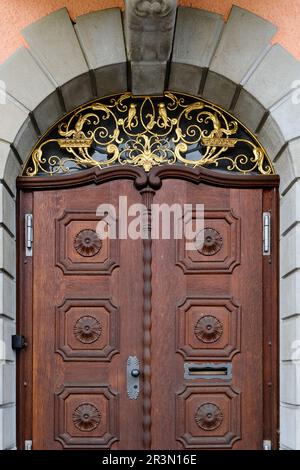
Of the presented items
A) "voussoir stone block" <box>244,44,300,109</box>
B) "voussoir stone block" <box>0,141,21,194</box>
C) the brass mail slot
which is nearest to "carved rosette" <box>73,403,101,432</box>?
the brass mail slot

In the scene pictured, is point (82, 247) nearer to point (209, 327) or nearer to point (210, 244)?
point (210, 244)

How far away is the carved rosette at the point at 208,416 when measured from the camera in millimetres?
5043

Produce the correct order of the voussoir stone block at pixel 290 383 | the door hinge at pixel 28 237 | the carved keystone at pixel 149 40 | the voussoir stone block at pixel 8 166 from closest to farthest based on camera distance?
the carved keystone at pixel 149 40
the voussoir stone block at pixel 290 383
the voussoir stone block at pixel 8 166
the door hinge at pixel 28 237


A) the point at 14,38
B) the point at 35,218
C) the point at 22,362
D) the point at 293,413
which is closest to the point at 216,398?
the point at 293,413

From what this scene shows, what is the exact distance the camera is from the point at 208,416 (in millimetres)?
5043

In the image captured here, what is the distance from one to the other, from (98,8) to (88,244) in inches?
63.9

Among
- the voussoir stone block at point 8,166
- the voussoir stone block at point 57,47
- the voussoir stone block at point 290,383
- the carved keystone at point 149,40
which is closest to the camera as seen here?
the carved keystone at point 149,40

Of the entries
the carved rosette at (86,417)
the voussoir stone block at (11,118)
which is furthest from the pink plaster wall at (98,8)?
the carved rosette at (86,417)

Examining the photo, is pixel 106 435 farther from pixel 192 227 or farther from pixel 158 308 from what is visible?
pixel 192 227

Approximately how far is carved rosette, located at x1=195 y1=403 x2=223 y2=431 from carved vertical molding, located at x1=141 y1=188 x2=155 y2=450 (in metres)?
0.35

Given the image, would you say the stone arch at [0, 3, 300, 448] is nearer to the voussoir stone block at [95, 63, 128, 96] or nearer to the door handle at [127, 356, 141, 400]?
the voussoir stone block at [95, 63, 128, 96]

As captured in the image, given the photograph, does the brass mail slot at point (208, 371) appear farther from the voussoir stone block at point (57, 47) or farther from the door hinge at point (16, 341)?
the voussoir stone block at point (57, 47)

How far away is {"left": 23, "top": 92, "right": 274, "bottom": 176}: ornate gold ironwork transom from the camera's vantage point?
17.0ft

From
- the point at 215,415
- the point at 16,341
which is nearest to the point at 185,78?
the point at 16,341
